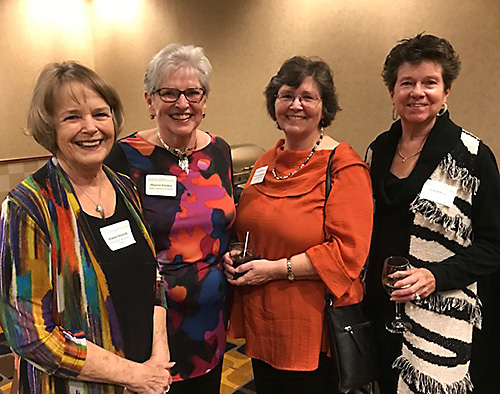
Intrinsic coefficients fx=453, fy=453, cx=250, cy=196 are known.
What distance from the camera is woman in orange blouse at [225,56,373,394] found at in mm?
1481

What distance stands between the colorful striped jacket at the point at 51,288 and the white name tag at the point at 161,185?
0.43 m

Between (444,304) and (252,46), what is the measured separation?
3.05m

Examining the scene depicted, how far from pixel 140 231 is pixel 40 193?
29cm

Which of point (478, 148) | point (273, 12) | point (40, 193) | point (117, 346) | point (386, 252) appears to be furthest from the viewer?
point (273, 12)

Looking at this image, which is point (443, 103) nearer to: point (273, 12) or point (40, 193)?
point (40, 193)

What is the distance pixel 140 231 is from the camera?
124 cm

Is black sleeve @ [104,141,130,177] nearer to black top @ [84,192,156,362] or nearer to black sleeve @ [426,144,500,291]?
black top @ [84,192,156,362]

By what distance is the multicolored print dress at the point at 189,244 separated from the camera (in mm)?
1508

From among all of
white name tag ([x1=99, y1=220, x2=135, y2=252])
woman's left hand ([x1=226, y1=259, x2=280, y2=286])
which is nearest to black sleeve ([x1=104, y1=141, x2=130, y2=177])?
white name tag ([x1=99, y1=220, x2=135, y2=252])

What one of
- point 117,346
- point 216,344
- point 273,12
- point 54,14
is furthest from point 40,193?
point 54,14

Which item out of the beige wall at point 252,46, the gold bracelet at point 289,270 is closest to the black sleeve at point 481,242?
the gold bracelet at point 289,270

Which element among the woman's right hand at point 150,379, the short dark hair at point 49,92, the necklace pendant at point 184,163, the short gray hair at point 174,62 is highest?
the short gray hair at point 174,62

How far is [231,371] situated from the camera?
8.71ft

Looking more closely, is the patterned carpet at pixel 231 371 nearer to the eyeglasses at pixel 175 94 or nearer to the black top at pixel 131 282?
the black top at pixel 131 282
